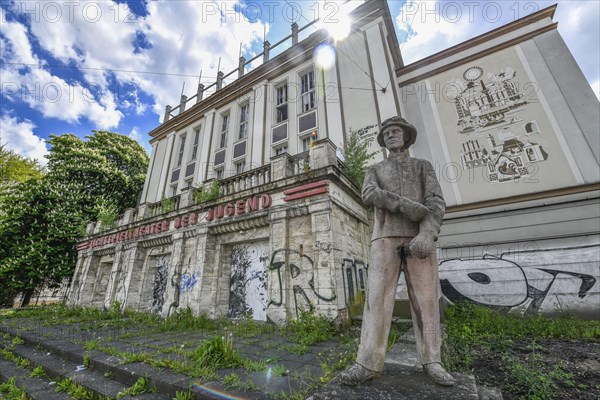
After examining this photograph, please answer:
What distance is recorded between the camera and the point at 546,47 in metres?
9.91

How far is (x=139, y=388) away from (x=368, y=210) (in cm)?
816

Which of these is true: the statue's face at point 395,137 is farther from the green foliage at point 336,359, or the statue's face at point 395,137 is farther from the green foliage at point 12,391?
the green foliage at point 12,391

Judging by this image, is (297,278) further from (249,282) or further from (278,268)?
(249,282)

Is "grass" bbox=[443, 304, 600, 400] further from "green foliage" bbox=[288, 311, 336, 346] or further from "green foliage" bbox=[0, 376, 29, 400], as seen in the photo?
"green foliage" bbox=[0, 376, 29, 400]

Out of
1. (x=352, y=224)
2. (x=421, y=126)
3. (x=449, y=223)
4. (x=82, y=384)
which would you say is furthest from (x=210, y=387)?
(x=421, y=126)

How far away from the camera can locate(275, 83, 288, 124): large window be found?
46.5 ft

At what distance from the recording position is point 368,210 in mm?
9414

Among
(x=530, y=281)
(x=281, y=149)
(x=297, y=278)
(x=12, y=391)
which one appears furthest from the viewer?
(x=281, y=149)

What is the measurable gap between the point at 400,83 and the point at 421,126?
9.92 ft

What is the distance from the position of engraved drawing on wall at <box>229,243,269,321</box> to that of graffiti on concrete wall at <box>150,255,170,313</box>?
3829mm

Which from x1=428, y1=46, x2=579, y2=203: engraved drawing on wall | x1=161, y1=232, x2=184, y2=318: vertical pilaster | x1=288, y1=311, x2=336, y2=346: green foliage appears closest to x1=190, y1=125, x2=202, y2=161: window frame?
x1=161, y1=232, x2=184, y2=318: vertical pilaster

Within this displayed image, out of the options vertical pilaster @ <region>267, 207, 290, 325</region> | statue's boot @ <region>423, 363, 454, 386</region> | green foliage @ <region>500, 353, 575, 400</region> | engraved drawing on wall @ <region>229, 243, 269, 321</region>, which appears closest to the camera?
→ statue's boot @ <region>423, 363, 454, 386</region>

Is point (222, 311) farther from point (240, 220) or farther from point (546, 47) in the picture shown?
point (546, 47)

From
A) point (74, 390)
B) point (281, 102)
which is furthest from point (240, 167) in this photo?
point (74, 390)
